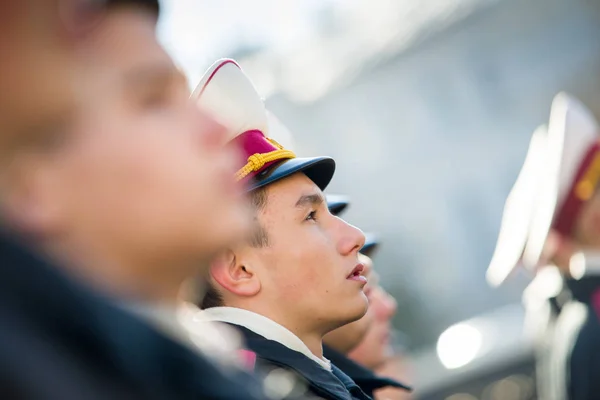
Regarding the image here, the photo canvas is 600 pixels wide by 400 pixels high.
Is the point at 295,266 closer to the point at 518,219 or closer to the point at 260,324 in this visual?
the point at 260,324

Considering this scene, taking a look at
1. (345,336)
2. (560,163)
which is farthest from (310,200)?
(560,163)

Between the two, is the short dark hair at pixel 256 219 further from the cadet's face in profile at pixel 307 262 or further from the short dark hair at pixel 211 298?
the short dark hair at pixel 211 298

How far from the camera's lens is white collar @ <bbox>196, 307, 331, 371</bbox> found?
2322mm

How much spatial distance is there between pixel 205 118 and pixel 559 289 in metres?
3.55

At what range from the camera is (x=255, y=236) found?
8.34 ft

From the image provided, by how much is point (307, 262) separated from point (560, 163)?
6.91ft

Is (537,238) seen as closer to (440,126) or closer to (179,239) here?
(179,239)

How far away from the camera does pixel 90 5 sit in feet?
3.30

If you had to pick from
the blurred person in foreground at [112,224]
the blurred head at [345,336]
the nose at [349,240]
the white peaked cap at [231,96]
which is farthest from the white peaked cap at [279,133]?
the blurred person in foreground at [112,224]

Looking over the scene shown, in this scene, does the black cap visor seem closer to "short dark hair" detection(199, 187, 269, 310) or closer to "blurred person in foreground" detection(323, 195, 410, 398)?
"short dark hair" detection(199, 187, 269, 310)

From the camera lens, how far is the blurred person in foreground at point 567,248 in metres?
3.72

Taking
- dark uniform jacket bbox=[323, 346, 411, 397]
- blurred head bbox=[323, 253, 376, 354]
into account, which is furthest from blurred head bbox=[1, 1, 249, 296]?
blurred head bbox=[323, 253, 376, 354]

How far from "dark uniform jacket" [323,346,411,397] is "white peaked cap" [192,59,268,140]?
949 mm

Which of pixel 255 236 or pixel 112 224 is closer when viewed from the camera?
pixel 112 224
